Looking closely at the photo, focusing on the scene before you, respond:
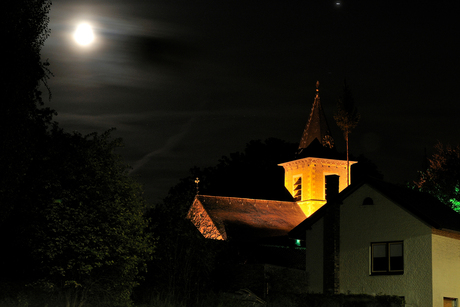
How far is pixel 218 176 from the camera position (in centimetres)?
7419

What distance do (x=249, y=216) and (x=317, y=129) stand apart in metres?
14.1

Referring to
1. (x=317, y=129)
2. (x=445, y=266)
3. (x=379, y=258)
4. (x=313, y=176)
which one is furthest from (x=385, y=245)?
(x=317, y=129)

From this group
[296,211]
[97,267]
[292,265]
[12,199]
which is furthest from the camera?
[296,211]

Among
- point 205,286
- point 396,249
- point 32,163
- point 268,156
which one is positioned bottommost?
point 205,286

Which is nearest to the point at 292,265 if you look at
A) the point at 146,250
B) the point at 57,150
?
the point at 146,250

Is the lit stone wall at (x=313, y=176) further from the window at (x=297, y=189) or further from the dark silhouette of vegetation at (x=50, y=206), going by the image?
the dark silhouette of vegetation at (x=50, y=206)

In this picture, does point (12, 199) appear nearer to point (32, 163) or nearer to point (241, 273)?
point (32, 163)

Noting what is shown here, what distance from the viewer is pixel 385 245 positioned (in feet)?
92.6

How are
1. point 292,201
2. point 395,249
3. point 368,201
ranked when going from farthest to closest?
1. point 292,201
2. point 368,201
3. point 395,249

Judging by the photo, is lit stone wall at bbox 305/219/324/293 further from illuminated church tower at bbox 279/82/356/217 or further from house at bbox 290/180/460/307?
illuminated church tower at bbox 279/82/356/217

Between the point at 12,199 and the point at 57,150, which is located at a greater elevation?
the point at 57,150

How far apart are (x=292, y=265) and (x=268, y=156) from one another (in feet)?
120

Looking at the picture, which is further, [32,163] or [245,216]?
[245,216]

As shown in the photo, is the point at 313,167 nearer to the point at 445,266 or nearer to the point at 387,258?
the point at 387,258
